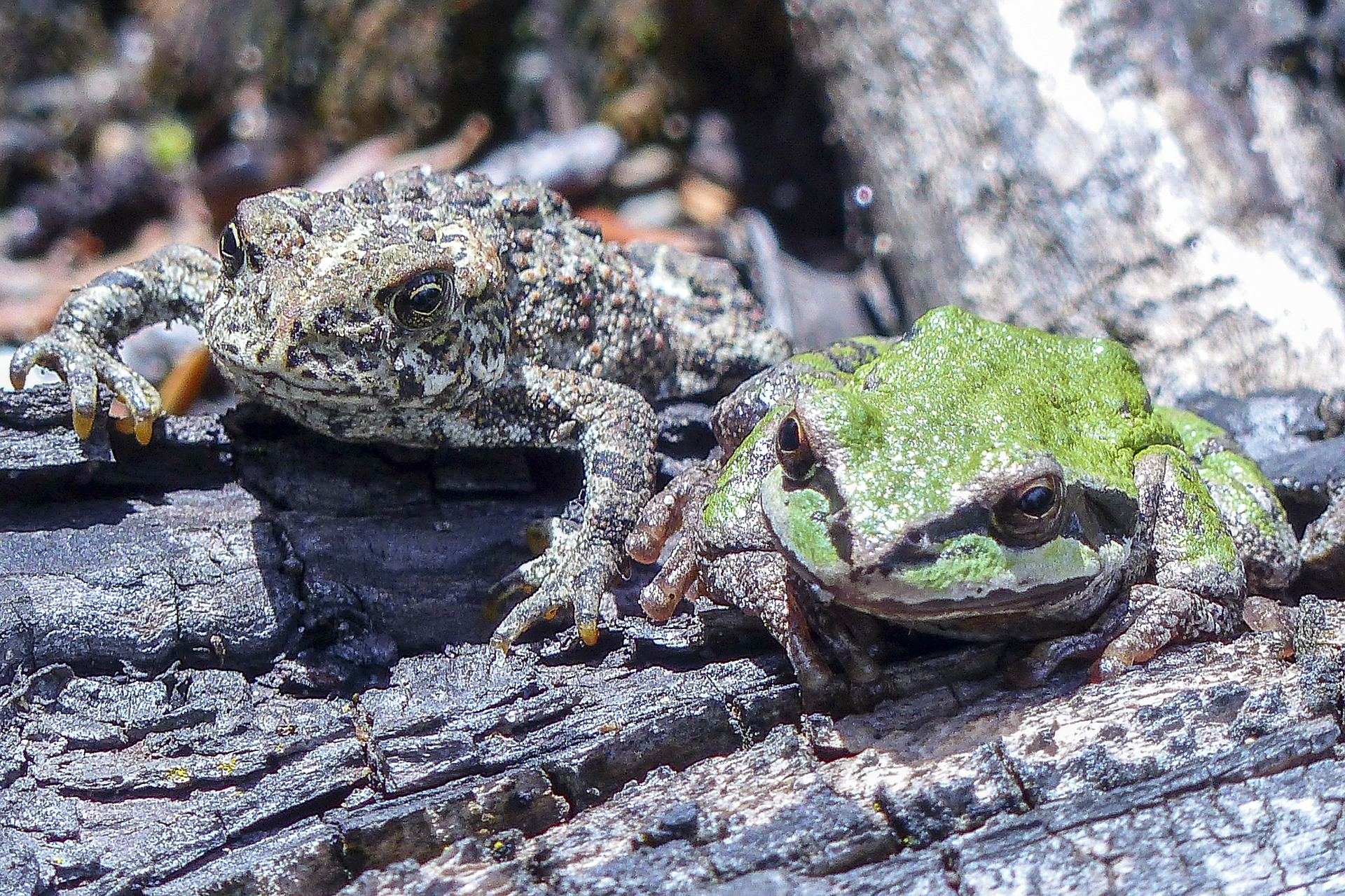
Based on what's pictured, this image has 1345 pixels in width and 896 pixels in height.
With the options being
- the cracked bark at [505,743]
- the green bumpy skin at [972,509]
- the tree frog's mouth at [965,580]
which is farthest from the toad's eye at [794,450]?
the cracked bark at [505,743]

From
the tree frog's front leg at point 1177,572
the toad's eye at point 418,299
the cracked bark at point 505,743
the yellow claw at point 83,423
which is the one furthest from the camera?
the yellow claw at point 83,423

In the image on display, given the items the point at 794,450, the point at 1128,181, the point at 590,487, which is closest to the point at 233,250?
the point at 590,487

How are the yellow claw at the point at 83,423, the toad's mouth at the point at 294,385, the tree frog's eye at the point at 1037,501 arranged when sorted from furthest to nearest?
1. the yellow claw at the point at 83,423
2. the toad's mouth at the point at 294,385
3. the tree frog's eye at the point at 1037,501

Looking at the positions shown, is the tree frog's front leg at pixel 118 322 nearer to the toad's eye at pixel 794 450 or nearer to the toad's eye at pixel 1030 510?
the toad's eye at pixel 794 450

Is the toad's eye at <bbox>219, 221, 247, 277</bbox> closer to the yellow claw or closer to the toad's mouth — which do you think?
the toad's mouth

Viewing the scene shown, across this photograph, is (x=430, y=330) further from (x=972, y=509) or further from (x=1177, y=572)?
(x=1177, y=572)

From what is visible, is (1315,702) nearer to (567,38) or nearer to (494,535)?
(494,535)

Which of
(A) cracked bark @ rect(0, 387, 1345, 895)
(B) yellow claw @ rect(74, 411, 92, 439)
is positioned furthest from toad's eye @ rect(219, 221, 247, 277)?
(A) cracked bark @ rect(0, 387, 1345, 895)

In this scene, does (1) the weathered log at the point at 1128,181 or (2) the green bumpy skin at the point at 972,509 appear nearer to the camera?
(2) the green bumpy skin at the point at 972,509
